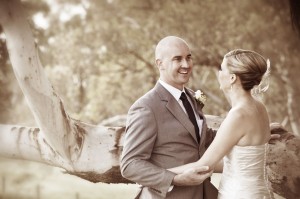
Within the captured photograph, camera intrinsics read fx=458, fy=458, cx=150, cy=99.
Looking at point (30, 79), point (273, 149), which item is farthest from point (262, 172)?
point (30, 79)

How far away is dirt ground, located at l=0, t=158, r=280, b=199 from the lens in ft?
13.1

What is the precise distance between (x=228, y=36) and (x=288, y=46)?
0.54 meters

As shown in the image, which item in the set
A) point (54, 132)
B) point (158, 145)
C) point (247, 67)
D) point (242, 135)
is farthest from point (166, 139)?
point (54, 132)

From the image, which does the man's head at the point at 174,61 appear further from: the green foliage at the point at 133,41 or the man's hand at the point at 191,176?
the green foliage at the point at 133,41

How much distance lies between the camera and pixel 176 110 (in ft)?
6.39

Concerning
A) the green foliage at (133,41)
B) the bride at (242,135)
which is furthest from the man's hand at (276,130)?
the green foliage at (133,41)

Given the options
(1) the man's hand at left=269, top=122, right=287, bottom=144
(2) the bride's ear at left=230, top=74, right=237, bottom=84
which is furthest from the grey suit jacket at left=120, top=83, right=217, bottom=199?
(1) the man's hand at left=269, top=122, right=287, bottom=144

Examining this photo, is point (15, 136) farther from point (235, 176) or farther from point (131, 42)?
point (235, 176)

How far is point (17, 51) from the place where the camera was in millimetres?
3250

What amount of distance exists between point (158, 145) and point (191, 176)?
195 millimetres

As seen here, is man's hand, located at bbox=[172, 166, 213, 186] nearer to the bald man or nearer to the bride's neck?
the bald man

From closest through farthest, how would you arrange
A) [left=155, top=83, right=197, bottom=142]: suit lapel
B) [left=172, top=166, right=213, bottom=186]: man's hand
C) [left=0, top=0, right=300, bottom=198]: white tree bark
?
[left=172, top=166, right=213, bottom=186]: man's hand, [left=155, top=83, right=197, bottom=142]: suit lapel, [left=0, top=0, right=300, bottom=198]: white tree bark

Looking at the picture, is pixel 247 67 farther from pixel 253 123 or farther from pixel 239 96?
pixel 253 123

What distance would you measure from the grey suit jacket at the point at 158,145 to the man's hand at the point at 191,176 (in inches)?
1.4
